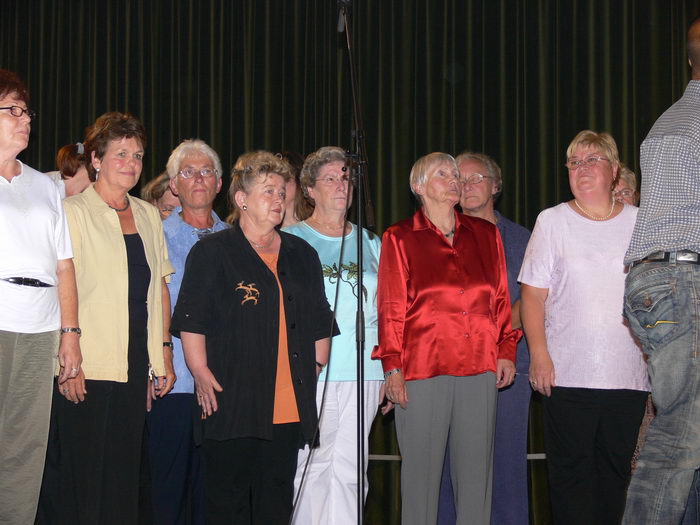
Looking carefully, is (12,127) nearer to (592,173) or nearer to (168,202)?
(168,202)

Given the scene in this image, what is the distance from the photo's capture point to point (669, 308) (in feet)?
8.34

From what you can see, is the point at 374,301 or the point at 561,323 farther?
the point at 374,301

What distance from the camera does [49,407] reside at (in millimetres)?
2998

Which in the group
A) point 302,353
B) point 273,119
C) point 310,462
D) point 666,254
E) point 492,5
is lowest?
point 310,462

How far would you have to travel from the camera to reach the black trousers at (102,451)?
319 centimetres

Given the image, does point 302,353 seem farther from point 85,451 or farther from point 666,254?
point 666,254

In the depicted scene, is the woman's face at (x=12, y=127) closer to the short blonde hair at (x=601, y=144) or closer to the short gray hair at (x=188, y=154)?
the short gray hair at (x=188, y=154)

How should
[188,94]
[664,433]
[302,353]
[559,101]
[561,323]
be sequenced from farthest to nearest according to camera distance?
[188,94] → [559,101] → [561,323] → [302,353] → [664,433]

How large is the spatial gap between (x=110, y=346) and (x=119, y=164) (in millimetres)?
788

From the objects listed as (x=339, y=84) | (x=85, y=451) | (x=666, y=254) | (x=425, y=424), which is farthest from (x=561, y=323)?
(x=339, y=84)

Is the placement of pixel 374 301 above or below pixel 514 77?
below

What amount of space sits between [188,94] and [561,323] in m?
3.32

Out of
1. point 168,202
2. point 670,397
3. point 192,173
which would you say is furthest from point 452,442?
point 168,202

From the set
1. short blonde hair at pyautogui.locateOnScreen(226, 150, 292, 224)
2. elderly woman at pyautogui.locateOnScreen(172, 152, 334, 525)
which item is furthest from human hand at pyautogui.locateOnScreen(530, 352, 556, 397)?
short blonde hair at pyautogui.locateOnScreen(226, 150, 292, 224)
